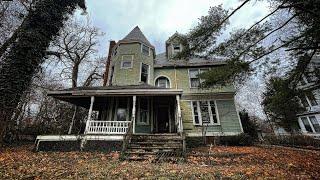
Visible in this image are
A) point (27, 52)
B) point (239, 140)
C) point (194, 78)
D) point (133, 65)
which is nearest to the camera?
point (27, 52)

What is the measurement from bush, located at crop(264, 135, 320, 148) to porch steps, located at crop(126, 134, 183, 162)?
1017cm

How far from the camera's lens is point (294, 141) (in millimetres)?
A: 14930

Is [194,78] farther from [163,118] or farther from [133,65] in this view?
[133,65]

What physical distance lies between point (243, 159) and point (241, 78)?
359cm

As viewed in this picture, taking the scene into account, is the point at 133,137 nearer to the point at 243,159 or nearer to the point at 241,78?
the point at 243,159

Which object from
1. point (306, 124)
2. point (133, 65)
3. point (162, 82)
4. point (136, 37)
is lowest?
point (306, 124)

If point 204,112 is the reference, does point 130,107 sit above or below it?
above

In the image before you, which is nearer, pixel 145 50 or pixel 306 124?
pixel 145 50

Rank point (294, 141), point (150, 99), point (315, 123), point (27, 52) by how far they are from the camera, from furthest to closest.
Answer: point (315, 123) → point (294, 141) → point (150, 99) → point (27, 52)

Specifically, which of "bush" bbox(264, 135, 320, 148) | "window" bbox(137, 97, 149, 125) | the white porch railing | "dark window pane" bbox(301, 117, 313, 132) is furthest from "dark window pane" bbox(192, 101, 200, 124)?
"dark window pane" bbox(301, 117, 313, 132)

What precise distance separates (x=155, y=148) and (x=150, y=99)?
595cm

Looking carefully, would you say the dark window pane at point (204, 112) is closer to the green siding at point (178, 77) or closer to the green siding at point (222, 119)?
the green siding at point (222, 119)

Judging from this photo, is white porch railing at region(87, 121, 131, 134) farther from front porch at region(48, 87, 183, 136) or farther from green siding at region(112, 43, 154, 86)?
green siding at region(112, 43, 154, 86)

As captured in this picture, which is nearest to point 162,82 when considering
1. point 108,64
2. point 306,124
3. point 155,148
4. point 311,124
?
point 108,64
